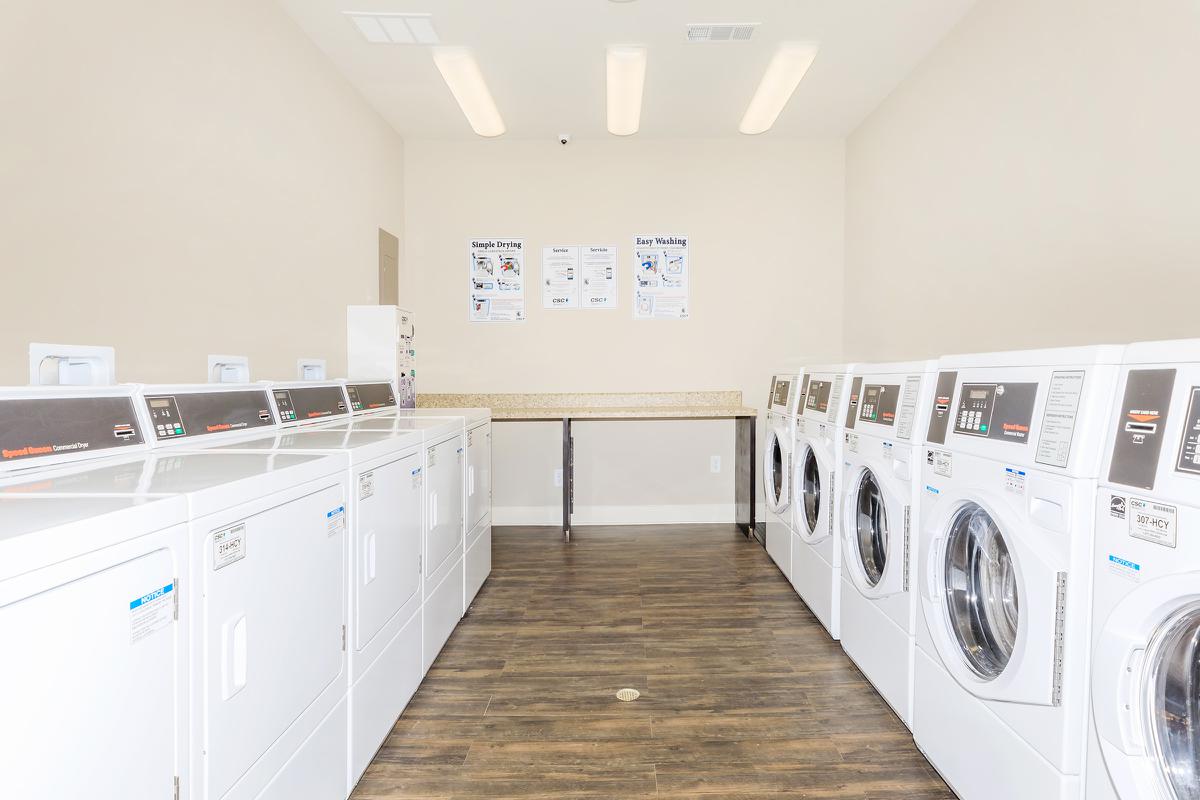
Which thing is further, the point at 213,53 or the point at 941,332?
the point at 941,332

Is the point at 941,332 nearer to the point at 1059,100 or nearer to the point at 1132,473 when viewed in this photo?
the point at 1059,100

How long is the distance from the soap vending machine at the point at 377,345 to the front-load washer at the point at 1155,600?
10.1 feet

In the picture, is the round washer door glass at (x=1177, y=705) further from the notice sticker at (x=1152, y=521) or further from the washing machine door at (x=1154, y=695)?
the notice sticker at (x=1152, y=521)

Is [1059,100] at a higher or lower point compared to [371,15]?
lower

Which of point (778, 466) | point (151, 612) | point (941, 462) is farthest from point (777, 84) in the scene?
point (151, 612)

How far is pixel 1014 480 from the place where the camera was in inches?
55.1

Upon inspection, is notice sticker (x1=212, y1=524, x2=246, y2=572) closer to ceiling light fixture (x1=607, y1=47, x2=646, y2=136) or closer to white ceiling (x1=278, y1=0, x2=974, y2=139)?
white ceiling (x1=278, y1=0, x2=974, y2=139)

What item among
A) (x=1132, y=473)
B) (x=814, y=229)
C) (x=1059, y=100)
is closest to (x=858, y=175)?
(x=814, y=229)

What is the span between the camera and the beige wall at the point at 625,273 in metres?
4.58

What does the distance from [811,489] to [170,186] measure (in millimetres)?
2979

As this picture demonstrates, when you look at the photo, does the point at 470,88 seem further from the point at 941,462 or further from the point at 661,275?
the point at 941,462

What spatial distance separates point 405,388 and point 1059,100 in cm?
330

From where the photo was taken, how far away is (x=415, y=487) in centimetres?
214

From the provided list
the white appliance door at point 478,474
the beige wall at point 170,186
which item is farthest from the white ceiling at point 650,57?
the white appliance door at point 478,474
